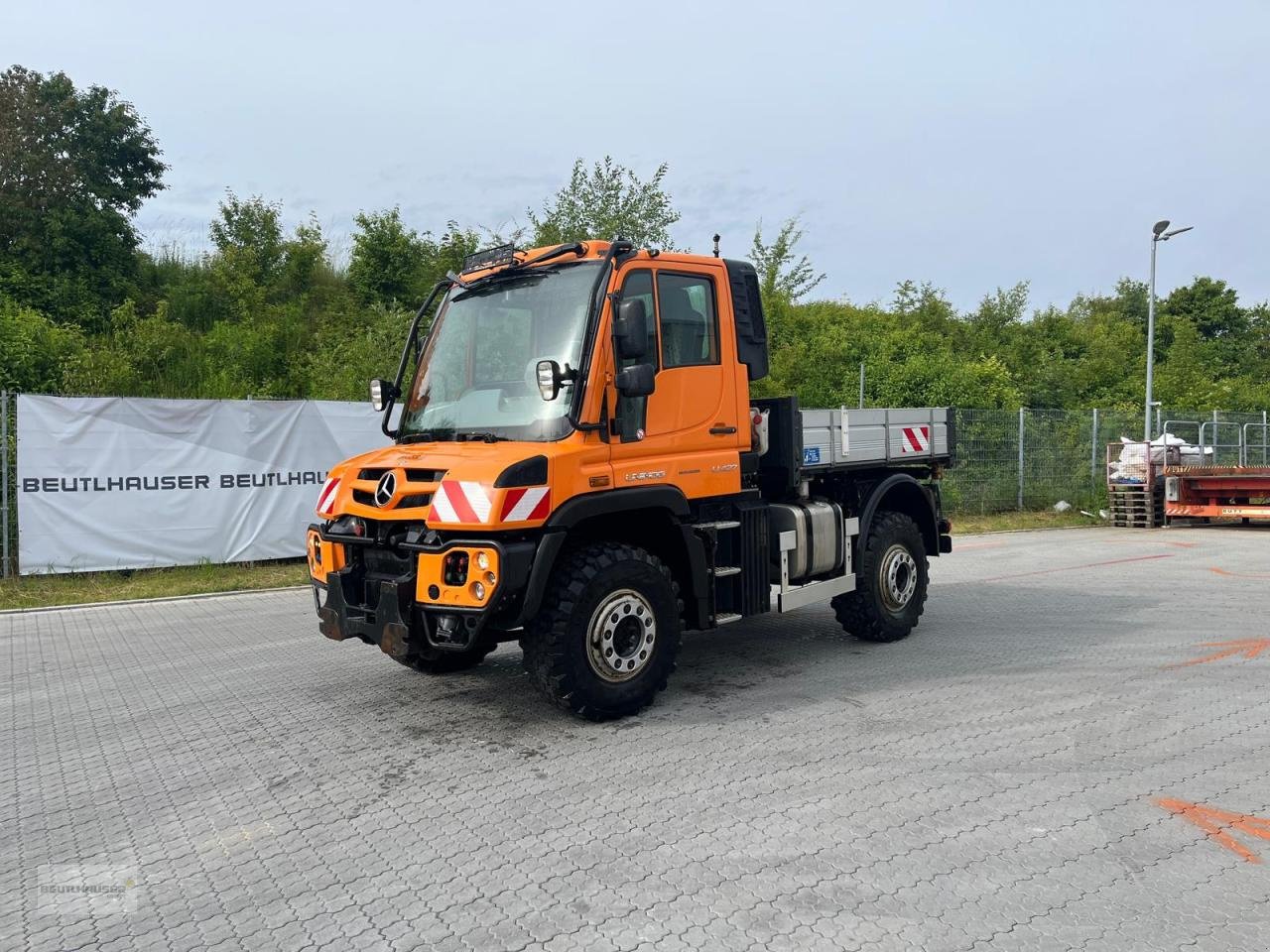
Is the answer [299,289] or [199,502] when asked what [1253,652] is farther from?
[299,289]

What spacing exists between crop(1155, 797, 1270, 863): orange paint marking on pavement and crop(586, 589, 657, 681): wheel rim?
2662mm

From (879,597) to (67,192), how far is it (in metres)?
24.6

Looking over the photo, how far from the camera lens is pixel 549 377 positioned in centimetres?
519

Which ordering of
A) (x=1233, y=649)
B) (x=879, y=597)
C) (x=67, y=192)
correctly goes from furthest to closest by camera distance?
1. (x=67, y=192)
2. (x=879, y=597)
3. (x=1233, y=649)

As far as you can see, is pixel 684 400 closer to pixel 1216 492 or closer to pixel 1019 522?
pixel 1019 522

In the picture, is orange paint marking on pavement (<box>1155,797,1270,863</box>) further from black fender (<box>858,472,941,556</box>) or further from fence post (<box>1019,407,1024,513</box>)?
fence post (<box>1019,407,1024,513</box>)

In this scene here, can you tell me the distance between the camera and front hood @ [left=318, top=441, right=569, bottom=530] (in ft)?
15.9

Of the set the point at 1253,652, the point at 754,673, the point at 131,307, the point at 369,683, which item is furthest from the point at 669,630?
the point at 131,307

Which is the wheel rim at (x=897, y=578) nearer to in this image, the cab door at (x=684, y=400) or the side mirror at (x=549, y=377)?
the cab door at (x=684, y=400)

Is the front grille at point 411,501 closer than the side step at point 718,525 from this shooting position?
Yes

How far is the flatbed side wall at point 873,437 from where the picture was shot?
716 centimetres

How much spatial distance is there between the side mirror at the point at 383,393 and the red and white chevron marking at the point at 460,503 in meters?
1.73

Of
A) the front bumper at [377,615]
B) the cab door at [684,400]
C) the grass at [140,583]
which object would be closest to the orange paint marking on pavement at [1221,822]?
the cab door at [684,400]

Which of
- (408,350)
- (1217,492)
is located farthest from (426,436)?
(1217,492)
